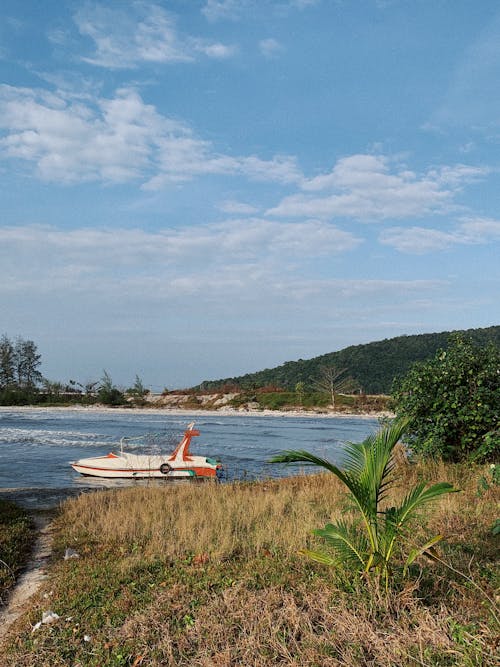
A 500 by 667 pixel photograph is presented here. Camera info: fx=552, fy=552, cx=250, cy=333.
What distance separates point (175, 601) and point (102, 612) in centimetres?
69

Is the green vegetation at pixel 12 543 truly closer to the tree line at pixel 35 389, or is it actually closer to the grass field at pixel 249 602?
the grass field at pixel 249 602

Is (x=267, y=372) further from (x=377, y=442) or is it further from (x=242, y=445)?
(x=377, y=442)

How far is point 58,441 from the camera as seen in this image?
29.4m

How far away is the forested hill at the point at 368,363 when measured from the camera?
85.1 meters

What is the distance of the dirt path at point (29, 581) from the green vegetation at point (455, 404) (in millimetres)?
7197

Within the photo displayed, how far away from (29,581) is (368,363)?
86.5 metres

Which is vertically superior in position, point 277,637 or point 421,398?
point 421,398

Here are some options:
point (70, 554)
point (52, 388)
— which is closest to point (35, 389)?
point (52, 388)

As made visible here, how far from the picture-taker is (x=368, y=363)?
90.2 meters

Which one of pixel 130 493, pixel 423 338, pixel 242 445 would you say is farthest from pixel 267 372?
pixel 130 493

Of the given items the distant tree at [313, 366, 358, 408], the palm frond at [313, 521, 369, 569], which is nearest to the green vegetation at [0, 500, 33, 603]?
the palm frond at [313, 521, 369, 569]

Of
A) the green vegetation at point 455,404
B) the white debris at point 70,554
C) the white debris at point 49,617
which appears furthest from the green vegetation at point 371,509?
the green vegetation at point 455,404

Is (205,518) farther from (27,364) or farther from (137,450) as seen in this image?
(27,364)

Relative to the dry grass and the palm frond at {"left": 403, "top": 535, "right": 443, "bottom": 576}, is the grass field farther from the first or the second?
the palm frond at {"left": 403, "top": 535, "right": 443, "bottom": 576}
